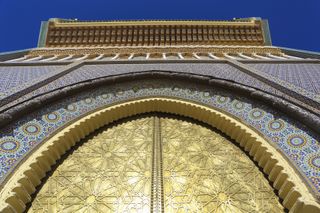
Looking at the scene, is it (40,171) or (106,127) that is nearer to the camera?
(40,171)

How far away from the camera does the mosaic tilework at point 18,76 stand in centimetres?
319

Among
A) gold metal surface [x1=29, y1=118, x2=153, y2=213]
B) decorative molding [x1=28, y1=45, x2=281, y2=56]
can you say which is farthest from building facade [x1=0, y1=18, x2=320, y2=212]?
decorative molding [x1=28, y1=45, x2=281, y2=56]

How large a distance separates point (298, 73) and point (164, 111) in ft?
4.96

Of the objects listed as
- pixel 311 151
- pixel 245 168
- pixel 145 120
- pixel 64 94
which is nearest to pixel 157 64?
pixel 145 120

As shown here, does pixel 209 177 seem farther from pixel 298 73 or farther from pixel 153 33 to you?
pixel 153 33

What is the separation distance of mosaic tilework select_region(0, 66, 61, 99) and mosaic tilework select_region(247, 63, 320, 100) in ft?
8.13

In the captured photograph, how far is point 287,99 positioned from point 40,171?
2.20 m

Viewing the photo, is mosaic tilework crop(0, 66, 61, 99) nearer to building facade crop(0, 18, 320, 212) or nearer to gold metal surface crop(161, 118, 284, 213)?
building facade crop(0, 18, 320, 212)

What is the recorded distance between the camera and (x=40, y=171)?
2639mm

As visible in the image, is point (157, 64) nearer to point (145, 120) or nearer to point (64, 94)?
point (145, 120)

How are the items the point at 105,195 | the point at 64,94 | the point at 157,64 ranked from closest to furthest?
the point at 105,195, the point at 64,94, the point at 157,64

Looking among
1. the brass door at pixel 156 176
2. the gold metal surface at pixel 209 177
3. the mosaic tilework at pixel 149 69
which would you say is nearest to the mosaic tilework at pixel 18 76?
the mosaic tilework at pixel 149 69

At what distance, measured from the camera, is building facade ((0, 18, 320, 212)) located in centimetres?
248

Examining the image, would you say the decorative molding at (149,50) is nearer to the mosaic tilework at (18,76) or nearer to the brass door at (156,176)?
the mosaic tilework at (18,76)
